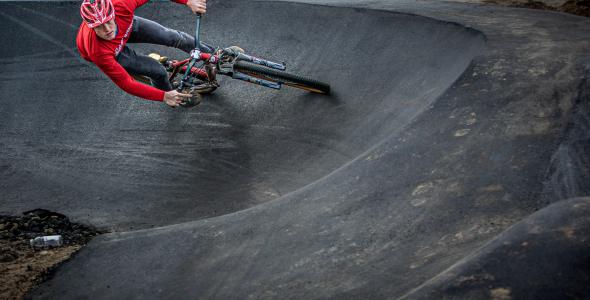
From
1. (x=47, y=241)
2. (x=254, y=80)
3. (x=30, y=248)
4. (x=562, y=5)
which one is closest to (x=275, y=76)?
(x=254, y=80)

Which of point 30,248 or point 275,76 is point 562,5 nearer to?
point 275,76

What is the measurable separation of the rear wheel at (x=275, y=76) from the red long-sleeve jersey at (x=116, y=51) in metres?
1.24

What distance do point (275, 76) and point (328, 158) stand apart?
1.31 metres

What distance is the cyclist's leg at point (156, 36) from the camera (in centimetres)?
618

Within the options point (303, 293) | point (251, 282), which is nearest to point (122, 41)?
point (251, 282)

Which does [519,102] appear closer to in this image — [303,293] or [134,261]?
[303,293]

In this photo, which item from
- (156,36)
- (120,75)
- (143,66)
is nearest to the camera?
(120,75)

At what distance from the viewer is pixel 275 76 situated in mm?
6551

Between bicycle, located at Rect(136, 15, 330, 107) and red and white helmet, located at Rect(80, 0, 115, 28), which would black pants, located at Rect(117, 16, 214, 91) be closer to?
bicycle, located at Rect(136, 15, 330, 107)

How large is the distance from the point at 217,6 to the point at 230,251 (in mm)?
6174

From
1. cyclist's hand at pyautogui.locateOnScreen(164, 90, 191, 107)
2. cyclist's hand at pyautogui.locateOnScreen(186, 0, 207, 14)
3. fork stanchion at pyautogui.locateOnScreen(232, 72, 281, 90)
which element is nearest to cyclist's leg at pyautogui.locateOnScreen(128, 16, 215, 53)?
fork stanchion at pyautogui.locateOnScreen(232, 72, 281, 90)

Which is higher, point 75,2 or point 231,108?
point 75,2

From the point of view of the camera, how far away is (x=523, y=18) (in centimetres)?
658

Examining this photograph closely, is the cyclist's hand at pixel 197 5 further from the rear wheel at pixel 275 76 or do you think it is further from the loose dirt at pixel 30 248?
the loose dirt at pixel 30 248
